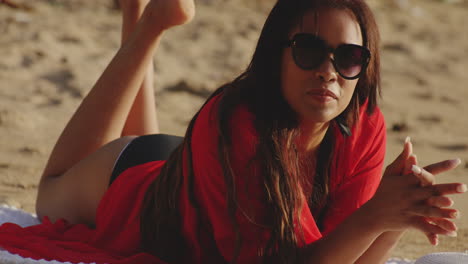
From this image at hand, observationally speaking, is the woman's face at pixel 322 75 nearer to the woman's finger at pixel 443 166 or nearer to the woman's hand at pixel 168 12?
the woman's finger at pixel 443 166

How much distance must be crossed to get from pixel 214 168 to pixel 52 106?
9.97ft

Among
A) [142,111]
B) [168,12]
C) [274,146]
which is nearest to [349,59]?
[274,146]

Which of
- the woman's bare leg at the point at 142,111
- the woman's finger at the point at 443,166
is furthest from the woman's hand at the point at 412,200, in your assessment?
the woman's bare leg at the point at 142,111

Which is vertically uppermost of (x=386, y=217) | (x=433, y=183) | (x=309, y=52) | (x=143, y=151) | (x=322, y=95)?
(x=309, y=52)

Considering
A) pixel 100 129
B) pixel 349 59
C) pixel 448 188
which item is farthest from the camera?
pixel 100 129

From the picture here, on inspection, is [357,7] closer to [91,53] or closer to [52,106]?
[52,106]

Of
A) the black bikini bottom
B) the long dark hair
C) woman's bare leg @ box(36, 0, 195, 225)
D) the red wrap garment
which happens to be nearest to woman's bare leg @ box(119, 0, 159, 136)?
woman's bare leg @ box(36, 0, 195, 225)

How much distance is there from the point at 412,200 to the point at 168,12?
4.14 ft

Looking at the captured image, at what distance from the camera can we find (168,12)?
2.77 meters

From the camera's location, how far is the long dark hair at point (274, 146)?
2037 millimetres

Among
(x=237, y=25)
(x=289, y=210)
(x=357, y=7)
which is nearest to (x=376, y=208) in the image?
(x=289, y=210)

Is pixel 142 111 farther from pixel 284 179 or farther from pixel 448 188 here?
pixel 448 188

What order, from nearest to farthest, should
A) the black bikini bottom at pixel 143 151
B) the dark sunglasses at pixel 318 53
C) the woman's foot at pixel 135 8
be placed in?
the dark sunglasses at pixel 318 53
the black bikini bottom at pixel 143 151
the woman's foot at pixel 135 8

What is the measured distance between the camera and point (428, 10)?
8336mm
